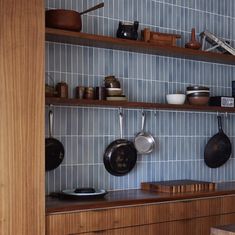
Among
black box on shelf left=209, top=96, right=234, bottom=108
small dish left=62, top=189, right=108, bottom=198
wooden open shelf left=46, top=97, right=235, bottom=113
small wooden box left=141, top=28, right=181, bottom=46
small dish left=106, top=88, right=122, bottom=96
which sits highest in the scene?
small wooden box left=141, top=28, right=181, bottom=46

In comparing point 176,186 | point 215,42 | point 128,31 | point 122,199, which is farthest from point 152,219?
point 215,42

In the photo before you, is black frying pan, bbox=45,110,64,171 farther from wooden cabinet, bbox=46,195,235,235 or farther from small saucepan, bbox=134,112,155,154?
small saucepan, bbox=134,112,155,154

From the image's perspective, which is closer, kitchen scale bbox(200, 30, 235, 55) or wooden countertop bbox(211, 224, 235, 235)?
wooden countertop bbox(211, 224, 235, 235)

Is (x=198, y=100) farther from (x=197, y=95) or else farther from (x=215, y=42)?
(x=215, y=42)

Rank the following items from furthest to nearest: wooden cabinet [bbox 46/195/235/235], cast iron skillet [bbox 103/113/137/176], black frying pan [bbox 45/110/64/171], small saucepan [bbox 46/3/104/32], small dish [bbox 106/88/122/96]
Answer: cast iron skillet [bbox 103/113/137/176] → small dish [bbox 106/88/122/96] → black frying pan [bbox 45/110/64/171] → small saucepan [bbox 46/3/104/32] → wooden cabinet [bbox 46/195/235/235]

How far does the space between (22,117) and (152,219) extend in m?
1.07

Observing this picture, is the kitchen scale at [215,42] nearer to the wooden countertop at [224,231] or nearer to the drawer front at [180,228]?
the drawer front at [180,228]

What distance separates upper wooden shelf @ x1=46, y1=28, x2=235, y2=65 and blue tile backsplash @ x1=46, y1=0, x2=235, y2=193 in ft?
0.29

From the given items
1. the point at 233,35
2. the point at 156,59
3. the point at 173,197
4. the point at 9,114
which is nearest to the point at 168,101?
the point at 156,59

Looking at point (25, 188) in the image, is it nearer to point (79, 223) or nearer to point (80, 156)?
point (79, 223)

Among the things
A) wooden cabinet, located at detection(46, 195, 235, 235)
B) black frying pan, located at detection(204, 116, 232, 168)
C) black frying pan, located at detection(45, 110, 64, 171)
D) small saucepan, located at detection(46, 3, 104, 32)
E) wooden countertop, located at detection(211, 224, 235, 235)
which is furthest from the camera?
black frying pan, located at detection(204, 116, 232, 168)

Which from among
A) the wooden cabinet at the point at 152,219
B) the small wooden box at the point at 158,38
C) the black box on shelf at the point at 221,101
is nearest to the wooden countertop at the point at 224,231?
the wooden cabinet at the point at 152,219

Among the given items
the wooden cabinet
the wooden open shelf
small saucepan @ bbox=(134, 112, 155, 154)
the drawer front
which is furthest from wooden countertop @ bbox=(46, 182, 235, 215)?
the wooden open shelf

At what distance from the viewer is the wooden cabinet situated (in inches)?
103
